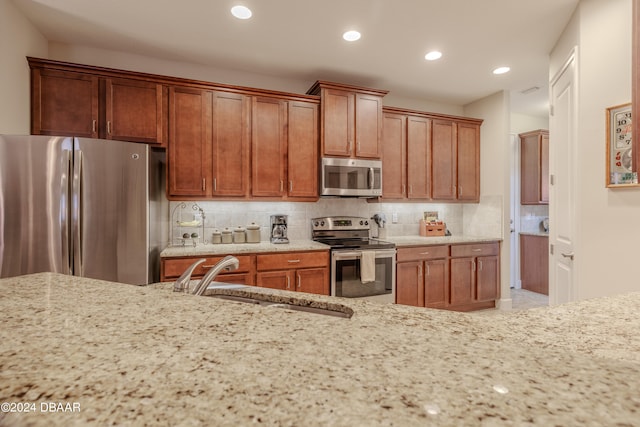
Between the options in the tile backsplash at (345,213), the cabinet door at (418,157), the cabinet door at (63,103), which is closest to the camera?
the cabinet door at (63,103)

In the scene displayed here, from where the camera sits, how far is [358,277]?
3.04m

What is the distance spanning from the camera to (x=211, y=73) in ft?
10.4

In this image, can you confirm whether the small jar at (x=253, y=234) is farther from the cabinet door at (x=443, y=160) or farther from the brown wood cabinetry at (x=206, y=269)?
the cabinet door at (x=443, y=160)

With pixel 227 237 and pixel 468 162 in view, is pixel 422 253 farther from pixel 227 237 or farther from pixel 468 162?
pixel 227 237

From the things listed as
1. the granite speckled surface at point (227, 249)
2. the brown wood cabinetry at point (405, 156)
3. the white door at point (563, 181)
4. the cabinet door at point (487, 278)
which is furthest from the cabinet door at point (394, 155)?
the white door at point (563, 181)

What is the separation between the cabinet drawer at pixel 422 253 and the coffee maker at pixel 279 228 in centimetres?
128

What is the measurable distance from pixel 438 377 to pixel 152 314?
584mm

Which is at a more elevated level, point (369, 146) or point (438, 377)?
point (369, 146)

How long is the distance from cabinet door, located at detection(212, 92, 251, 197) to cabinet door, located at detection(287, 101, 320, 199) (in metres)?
0.44

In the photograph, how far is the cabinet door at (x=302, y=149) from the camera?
3137 millimetres

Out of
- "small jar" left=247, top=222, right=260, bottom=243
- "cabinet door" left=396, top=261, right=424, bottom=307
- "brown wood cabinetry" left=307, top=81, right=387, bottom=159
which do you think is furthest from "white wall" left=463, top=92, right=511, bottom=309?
"small jar" left=247, top=222, right=260, bottom=243

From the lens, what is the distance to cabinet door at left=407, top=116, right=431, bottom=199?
12.1 feet

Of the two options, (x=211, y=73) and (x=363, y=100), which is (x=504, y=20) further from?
(x=211, y=73)

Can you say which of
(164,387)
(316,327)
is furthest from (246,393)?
(316,327)
